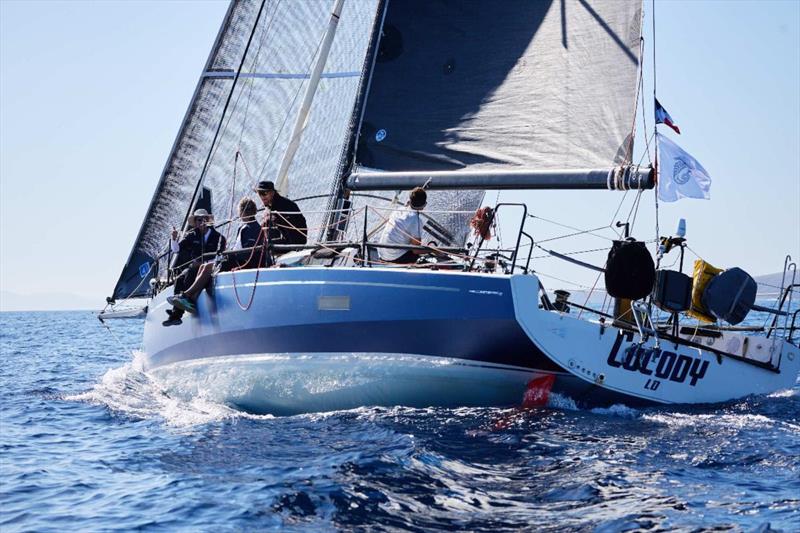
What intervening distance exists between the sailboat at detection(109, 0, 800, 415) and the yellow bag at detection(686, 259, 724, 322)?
47 centimetres

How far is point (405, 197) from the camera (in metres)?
12.3

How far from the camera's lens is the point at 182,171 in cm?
1359

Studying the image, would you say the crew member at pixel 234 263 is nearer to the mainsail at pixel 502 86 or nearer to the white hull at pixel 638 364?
the mainsail at pixel 502 86

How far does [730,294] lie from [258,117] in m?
6.59

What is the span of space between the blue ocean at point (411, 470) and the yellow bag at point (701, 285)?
98 cm

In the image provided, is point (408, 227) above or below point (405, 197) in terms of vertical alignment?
below

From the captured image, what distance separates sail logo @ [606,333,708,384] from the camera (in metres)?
8.70

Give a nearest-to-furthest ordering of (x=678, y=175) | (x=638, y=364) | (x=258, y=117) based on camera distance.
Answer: (x=638, y=364)
(x=678, y=175)
(x=258, y=117)

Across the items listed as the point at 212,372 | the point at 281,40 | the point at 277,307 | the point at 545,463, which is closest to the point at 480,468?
the point at 545,463

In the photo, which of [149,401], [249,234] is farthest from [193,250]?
[149,401]

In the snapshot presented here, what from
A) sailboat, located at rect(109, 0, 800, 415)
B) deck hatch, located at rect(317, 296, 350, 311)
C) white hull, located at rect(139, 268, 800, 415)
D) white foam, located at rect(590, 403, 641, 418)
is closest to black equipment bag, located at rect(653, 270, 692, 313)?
sailboat, located at rect(109, 0, 800, 415)

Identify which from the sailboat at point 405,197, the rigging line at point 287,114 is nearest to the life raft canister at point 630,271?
the sailboat at point 405,197

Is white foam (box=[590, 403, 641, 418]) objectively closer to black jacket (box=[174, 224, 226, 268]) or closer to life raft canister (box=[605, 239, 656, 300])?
life raft canister (box=[605, 239, 656, 300])

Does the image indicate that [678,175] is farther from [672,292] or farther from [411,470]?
[411,470]
